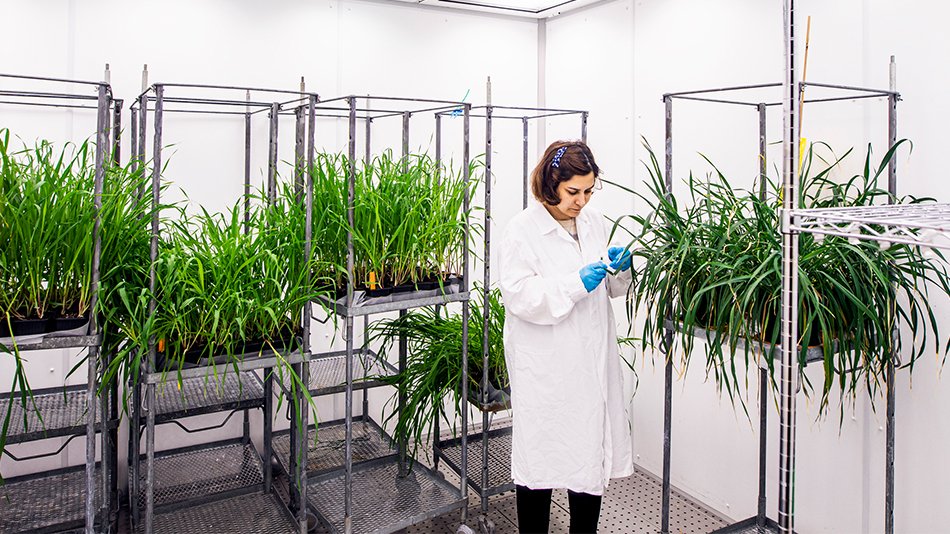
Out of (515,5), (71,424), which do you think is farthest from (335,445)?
(515,5)

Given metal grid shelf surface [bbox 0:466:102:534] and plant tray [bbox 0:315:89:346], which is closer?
plant tray [bbox 0:315:89:346]

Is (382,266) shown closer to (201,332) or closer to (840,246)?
(201,332)

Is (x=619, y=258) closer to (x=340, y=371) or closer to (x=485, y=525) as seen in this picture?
(x=485, y=525)

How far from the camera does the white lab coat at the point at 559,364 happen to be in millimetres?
1938

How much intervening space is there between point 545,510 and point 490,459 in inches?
26.1

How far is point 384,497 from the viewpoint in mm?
2287

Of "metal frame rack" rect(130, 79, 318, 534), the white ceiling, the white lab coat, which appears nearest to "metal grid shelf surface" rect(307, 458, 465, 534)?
"metal frame rack" rect(130, 79, 318, 534)

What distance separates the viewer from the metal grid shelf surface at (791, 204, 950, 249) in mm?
797

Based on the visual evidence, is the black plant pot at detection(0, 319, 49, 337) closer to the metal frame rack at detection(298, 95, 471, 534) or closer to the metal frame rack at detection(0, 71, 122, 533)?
the metal frame rack at detection(0, 71, 122, 533)

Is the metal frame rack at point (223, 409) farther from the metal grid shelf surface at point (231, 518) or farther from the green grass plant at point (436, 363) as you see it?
the green grass plant at point (436, 363)

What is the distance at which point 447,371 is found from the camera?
234cm

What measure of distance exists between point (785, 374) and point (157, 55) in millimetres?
2491

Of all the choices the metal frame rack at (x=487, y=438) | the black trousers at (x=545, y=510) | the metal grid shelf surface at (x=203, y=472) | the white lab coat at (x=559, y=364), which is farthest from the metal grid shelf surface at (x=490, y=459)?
the metal grid shelf surface at (x=203, y=472)

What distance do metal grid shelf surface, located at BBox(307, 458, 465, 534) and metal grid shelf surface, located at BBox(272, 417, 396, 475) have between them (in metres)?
0.08
